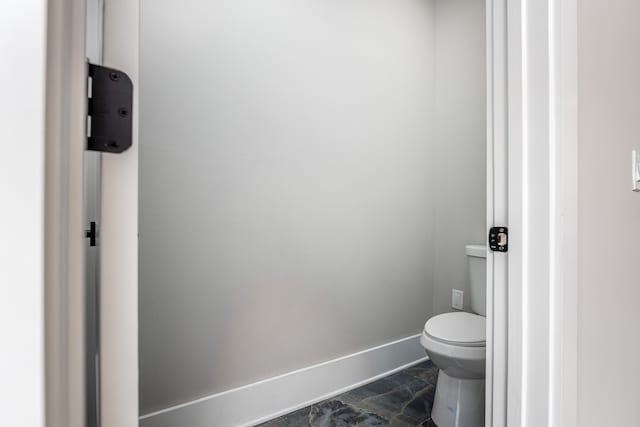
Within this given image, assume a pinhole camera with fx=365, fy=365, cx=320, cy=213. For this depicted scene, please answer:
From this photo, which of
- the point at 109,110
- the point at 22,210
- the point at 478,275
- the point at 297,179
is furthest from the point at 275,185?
the point at 22,210

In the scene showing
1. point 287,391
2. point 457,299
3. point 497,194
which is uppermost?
point 497,194

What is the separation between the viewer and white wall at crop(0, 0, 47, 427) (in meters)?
0.31

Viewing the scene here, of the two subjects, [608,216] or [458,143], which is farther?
[458,143]

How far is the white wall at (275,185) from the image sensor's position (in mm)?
1519

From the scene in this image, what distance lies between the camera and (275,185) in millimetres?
1811

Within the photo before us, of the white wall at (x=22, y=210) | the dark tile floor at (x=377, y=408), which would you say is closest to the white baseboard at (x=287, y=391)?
the dark tile floor at (x=377, y=408)

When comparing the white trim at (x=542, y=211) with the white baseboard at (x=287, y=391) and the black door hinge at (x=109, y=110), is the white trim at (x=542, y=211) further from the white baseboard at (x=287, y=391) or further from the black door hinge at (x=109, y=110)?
the white baseboard at (x=287, y=391)

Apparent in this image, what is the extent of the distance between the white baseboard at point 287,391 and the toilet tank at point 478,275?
54 cm

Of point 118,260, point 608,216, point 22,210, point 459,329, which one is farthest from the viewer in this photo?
point 459,329

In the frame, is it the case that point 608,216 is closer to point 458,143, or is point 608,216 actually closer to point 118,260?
point 118,260

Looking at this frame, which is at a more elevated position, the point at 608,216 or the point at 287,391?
the point at 608,216

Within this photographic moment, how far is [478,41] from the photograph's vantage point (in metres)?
2.33

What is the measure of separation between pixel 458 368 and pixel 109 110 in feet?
5.43

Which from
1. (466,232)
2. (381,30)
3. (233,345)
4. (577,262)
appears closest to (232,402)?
(233,345)
